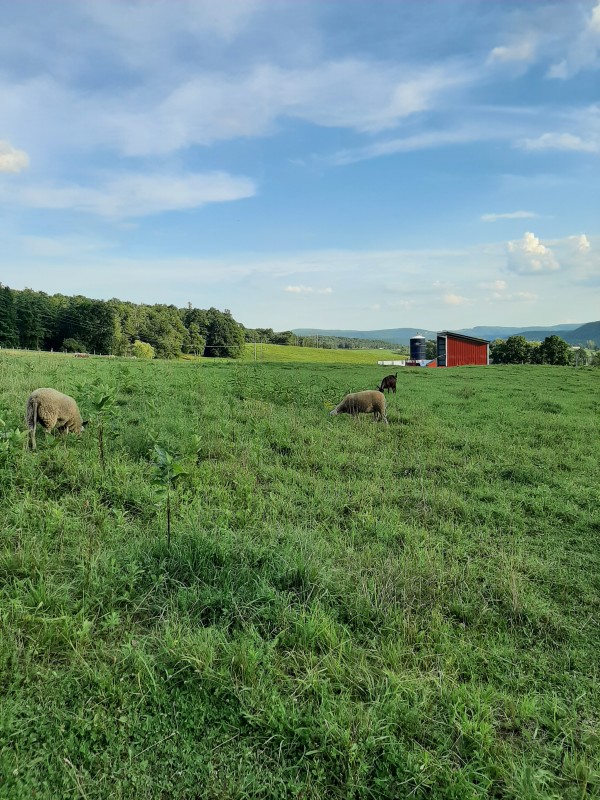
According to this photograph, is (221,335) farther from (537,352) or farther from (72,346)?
(537,352)

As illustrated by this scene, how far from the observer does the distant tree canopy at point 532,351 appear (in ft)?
198

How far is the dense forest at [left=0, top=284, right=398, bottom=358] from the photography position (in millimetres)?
79812

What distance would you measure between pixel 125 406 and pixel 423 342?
64.8 metres

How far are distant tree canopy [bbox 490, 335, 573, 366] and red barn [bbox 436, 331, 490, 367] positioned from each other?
9.10 m

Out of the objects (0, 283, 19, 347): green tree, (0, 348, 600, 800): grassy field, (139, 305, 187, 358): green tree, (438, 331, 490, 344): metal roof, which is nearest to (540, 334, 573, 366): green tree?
(438, 331, 490, 344): metal roof

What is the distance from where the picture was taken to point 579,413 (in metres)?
16.4

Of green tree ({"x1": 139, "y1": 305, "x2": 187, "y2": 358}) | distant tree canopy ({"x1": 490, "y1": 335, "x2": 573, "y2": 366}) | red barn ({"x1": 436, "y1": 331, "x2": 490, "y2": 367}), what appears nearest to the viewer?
red barn ({"x1": 436, "y1": 331, "x2": 490, "y2": 367})

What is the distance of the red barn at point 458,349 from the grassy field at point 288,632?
166ft

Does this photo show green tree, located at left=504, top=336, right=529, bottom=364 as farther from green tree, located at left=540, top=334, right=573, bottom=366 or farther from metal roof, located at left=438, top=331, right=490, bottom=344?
metal roof, located at left=438, top=331, right=490, bottom=344

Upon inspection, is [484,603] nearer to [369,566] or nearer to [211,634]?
[369,566]

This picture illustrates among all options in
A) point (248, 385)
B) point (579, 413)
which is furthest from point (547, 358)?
point (248, 385)

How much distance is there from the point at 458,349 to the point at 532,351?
16.9 metres

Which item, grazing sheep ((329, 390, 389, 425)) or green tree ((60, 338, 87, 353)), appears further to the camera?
green tree ((60, 338, 87, 353))

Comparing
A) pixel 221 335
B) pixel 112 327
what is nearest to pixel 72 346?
pixel 112 327
